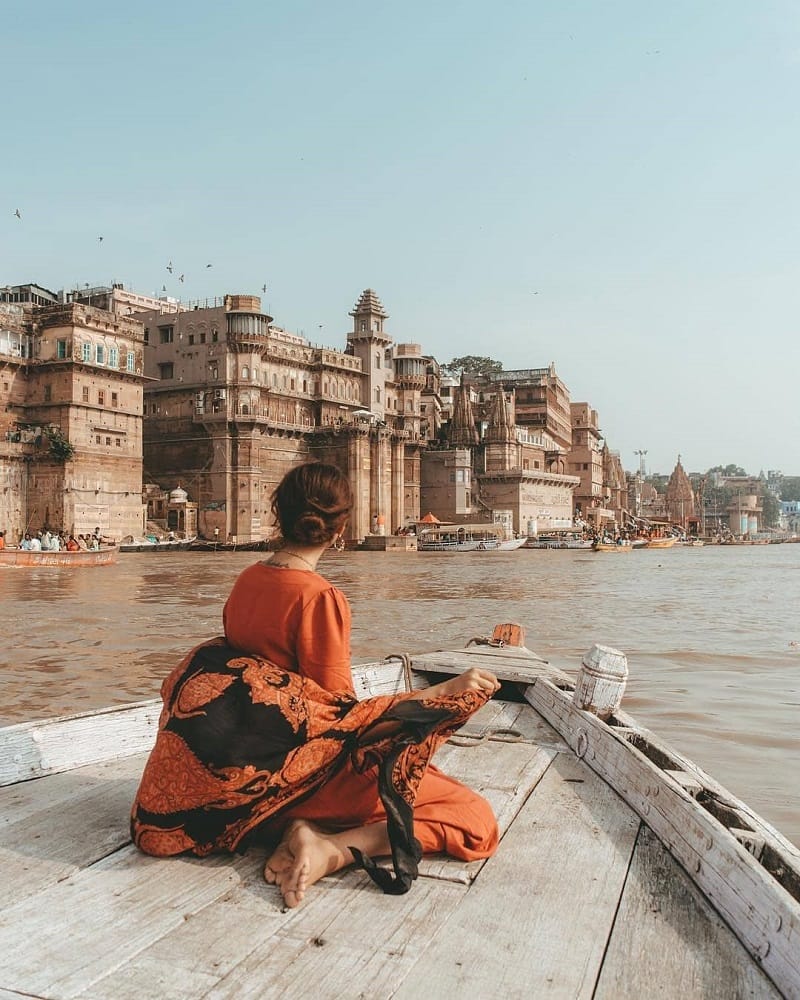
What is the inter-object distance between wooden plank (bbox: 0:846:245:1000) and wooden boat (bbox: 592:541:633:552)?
68429 mm

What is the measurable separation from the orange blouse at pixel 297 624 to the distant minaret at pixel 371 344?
216 feet

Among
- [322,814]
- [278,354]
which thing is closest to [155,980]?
[322,814]

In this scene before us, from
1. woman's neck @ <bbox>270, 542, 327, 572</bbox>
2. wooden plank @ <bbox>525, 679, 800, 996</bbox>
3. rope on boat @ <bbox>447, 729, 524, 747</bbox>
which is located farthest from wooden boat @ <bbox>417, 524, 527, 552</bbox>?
woman's neck @ <bbox>270, 542, 327, 572</bbox>

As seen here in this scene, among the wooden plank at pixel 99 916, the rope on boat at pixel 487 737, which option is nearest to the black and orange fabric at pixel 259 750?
the wooden plank at pixel 99 916

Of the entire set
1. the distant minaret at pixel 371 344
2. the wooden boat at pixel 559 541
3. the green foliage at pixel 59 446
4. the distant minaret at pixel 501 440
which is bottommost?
the wooden boat at pixel 559 541

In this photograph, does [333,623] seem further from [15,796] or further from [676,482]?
[676,482]

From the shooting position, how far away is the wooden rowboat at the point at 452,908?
7.98 ft

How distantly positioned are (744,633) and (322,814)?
13752mm

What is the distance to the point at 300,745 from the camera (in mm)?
3260

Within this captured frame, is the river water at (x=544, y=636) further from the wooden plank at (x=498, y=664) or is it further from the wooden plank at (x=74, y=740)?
the wooden plank at (x=74, y=740)

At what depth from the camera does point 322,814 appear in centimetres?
337

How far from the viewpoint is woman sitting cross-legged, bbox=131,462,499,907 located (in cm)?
320

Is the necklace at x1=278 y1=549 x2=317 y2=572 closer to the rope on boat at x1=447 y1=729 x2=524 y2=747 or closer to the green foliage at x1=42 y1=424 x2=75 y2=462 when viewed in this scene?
the rope on boat at x1=447 y1=729 x2=524 y2=747

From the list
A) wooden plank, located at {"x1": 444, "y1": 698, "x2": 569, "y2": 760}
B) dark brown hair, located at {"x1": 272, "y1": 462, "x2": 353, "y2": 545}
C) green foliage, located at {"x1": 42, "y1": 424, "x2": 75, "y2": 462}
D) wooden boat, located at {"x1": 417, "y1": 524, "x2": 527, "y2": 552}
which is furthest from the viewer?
wooden boat, located at {"x1": 417, "y1": 524, "x2": 527, "y2": 552}
